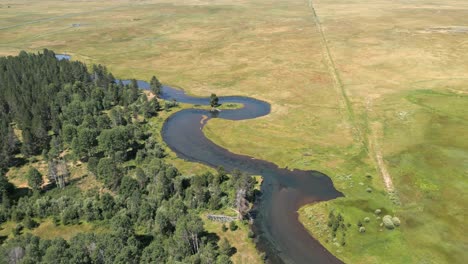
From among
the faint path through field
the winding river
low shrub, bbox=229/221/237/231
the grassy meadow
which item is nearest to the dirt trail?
the faint path through field

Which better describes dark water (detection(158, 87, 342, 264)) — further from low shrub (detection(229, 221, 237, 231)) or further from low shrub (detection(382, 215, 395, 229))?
low shrub (detection(382, 215, 395, 229))

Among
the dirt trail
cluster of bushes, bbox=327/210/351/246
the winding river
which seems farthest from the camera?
the dirt trail

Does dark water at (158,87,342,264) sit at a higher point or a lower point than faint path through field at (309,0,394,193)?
lower

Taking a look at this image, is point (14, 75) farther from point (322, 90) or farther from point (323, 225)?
point (323, 225)

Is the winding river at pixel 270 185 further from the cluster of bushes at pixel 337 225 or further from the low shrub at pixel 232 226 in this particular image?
the cluster of bushes at pixel 337 225

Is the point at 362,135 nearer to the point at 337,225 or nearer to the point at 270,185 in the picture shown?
the point at 270,185

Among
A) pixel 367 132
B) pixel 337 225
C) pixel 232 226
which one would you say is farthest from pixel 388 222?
pixel 367 132

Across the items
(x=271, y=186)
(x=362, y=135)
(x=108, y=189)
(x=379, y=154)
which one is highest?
(x=362, y=135)

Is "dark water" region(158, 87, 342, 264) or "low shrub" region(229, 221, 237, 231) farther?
"low shrub" region(229, 221, 237, 231)
